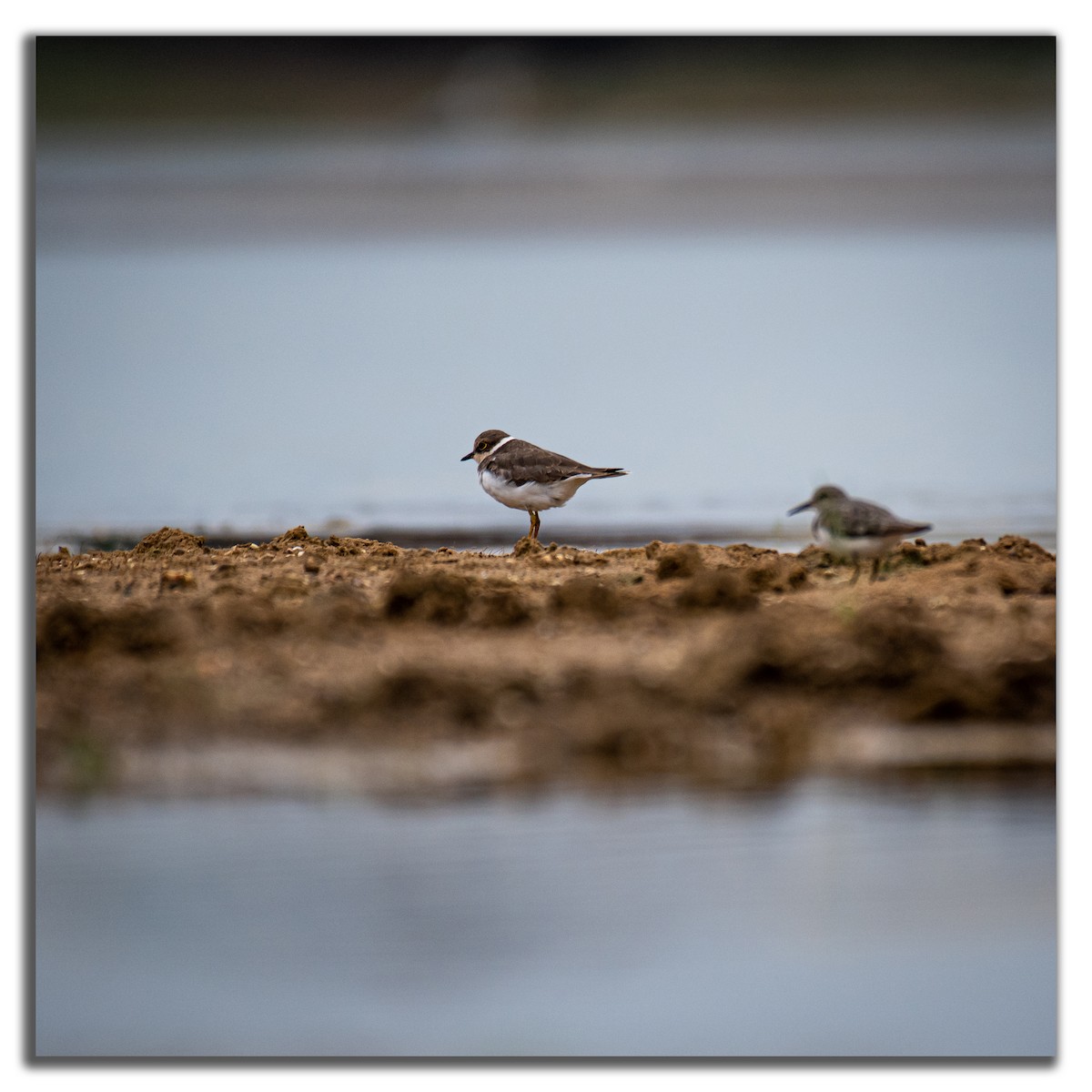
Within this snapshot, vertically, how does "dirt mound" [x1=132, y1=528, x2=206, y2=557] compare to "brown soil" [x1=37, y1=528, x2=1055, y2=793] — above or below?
above

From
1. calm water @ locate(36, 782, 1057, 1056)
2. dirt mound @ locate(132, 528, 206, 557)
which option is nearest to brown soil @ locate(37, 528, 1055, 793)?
calm water @ locate(36, 782, 1057, 1056)

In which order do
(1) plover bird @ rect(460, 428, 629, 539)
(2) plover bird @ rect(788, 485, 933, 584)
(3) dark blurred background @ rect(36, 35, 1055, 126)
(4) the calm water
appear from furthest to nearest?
(1) plover bird @ rect(460, 428, 629, 539) → (2) plover bird @ rect(788, 485, 933, 584) → (3) dark blurred background @ rect(36, 35, 1055, 126) → (4) the calm water

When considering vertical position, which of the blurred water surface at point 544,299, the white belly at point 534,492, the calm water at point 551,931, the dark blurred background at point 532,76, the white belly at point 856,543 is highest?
the dark blurred background at point 532,76

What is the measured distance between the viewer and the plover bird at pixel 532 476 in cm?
943

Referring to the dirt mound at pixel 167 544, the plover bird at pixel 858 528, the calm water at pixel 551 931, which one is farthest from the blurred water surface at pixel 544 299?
the calm water at pixel 551 931

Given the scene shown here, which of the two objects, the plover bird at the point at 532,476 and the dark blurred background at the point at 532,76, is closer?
the dark blurred background at the point at 532,76

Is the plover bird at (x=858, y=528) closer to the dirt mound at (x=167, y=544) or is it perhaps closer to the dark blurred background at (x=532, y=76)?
the dark blurred background at (x=532, y=76)

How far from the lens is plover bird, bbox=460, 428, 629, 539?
9.43 m

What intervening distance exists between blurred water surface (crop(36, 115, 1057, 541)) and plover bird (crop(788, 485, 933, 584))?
17.4 inches

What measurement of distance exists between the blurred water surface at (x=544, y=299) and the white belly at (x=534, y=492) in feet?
1.87

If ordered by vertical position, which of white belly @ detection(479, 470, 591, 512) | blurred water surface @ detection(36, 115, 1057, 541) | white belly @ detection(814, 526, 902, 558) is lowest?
white belly @ detection(814, 526, 902, 558)

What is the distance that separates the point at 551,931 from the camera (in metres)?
4.66

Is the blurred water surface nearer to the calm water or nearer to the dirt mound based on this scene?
the dirt mound

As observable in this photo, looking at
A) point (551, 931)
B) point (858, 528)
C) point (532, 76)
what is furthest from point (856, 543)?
point (551, 931)
